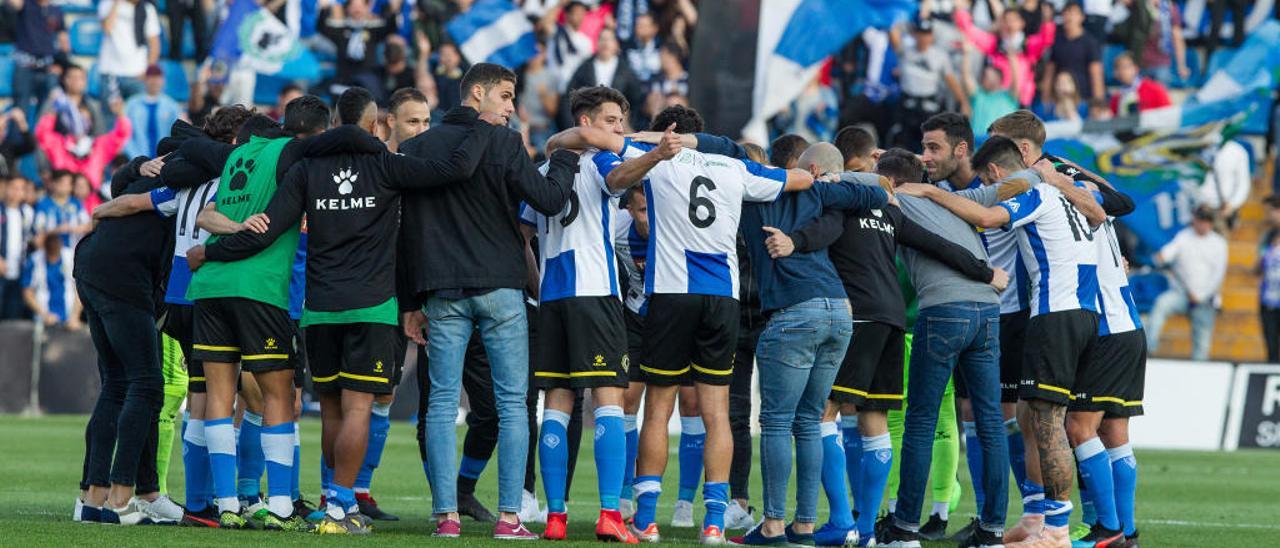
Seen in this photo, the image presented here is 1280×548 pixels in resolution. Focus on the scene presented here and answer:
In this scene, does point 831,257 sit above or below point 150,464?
above

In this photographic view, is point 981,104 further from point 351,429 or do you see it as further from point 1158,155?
point 351,429

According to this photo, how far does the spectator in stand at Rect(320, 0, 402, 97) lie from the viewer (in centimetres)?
2331

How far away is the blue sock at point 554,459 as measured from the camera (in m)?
9.22

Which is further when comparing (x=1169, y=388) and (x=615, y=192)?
(x=1169, y=388)

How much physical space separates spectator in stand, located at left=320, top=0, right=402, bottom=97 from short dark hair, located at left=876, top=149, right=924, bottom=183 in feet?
44.7

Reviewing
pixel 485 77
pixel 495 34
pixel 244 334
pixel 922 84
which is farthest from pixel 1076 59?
pixel 244 334

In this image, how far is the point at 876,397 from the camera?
980 centimetres

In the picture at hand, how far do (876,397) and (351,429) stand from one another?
9.15ft

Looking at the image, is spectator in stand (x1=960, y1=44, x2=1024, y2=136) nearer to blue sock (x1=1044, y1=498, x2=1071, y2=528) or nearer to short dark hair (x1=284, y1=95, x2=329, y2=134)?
blue sock (x1=1044, y1=498, x2=1071, y2=528)

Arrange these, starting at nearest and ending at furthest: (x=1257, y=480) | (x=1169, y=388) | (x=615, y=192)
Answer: (x=615, y=192) → (x=1257, y=480) → (x=1169, y=388)

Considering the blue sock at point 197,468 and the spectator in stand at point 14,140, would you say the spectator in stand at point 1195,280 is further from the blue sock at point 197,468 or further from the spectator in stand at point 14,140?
the blue sock at point 197,468

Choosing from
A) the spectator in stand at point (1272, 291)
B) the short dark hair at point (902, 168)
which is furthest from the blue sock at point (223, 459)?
the spectator in stand at point (1272, 291)

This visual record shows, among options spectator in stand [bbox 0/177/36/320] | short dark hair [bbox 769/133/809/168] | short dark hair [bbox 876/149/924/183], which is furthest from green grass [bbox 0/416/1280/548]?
spectator in stand [bbox 0/177/36/320]

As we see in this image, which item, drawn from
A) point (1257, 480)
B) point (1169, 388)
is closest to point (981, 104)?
point (1169, 388)
